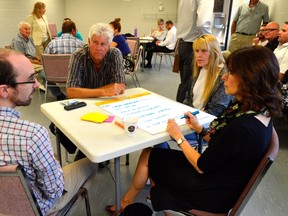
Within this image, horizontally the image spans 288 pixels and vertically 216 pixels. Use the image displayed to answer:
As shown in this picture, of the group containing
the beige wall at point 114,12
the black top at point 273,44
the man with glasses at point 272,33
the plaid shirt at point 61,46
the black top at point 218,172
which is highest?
the beige wall at point 114,12

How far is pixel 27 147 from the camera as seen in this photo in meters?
0.86

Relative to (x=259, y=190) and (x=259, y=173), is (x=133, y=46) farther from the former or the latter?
(x=259, y=173)

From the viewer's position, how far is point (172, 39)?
628 centimetres

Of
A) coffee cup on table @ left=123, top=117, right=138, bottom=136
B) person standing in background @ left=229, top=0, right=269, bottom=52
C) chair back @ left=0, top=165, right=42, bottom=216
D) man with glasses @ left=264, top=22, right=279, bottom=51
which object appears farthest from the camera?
person standing in background @ left=229, top=0, right=269, bottom=52

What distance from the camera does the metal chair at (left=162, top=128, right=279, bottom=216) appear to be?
36.4 inches

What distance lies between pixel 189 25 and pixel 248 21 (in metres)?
1.99

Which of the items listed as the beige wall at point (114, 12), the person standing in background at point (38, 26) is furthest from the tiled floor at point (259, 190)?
the beige wall at point (114, 12)

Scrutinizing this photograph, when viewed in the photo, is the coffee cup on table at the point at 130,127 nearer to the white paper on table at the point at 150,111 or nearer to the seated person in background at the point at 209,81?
the white paper on table at the point at 150,111

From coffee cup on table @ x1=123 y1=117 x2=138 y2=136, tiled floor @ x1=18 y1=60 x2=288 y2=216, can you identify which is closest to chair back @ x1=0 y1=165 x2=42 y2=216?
coffee cup on table @ x1=123 y1=117 x2=138 y2=136

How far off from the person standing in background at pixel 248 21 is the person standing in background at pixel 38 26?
392 centimetres

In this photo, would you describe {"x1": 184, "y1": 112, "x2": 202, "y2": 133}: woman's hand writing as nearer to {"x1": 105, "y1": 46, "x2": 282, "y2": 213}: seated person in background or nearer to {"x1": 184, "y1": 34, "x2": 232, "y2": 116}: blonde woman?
{"x1": 105, "y1": 46, "x2": 282, "y2": 213}: seated person in background

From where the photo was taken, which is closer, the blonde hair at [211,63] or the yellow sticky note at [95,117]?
the yellow sticky note at [95,117]

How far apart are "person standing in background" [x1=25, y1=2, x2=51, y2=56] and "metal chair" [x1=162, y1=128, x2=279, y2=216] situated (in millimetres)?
5221

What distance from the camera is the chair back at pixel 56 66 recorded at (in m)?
3.08
